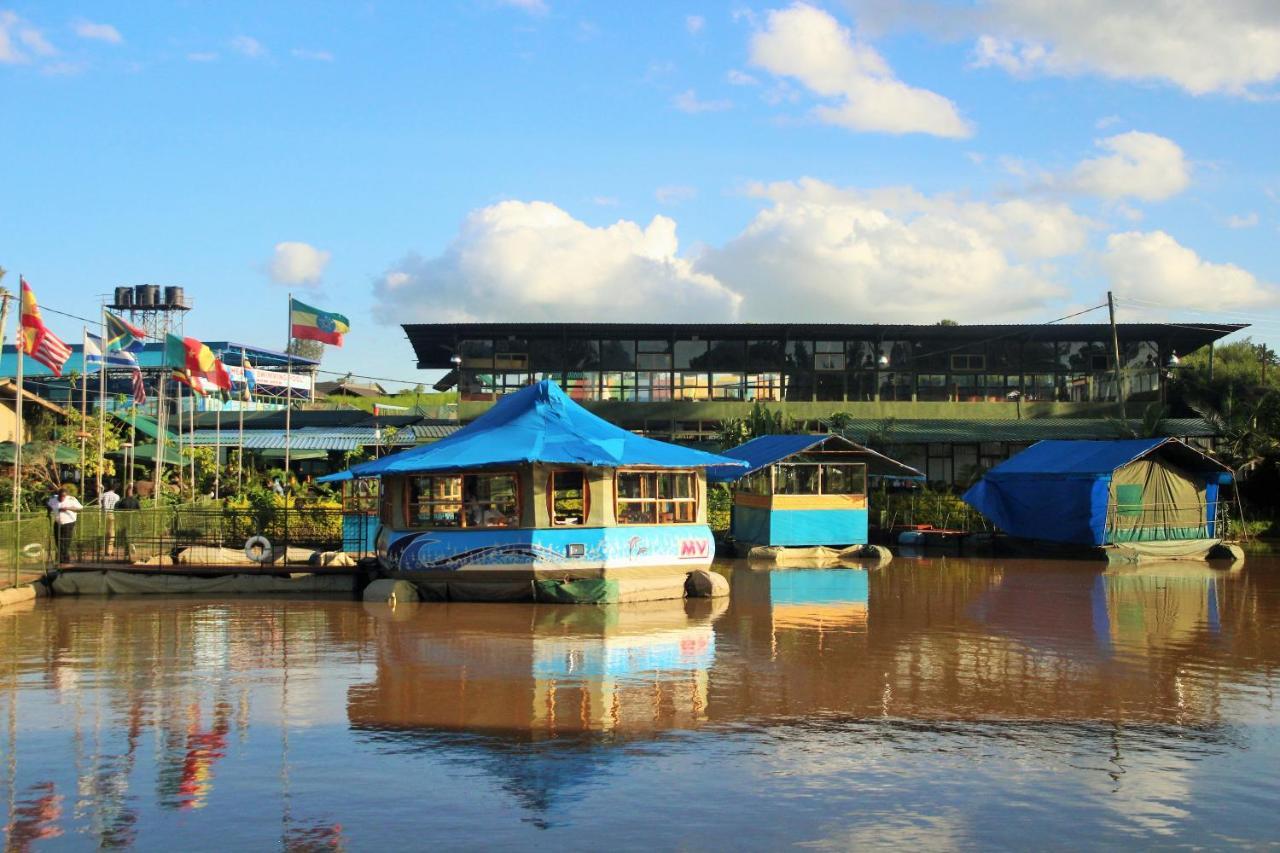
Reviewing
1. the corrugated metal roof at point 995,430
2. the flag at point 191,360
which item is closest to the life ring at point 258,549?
the flag at point 191,360

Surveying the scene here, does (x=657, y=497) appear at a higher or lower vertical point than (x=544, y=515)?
higher

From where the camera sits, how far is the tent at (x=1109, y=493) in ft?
113

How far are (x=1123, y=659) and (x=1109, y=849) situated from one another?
8584mm

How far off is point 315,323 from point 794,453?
52.1ft

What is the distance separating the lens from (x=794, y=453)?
112 ft

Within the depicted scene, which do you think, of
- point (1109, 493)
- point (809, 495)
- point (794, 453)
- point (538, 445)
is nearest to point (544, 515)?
point (538, 445)

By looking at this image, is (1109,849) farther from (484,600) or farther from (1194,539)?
(1194,539)

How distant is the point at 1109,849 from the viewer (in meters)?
8.69

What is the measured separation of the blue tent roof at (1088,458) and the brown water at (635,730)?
45.0ft

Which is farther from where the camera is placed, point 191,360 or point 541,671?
point 191,360

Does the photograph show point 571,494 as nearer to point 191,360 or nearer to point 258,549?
point 258,549

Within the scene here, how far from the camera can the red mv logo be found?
24094mm

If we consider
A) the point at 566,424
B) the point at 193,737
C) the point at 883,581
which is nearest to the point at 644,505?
the point at 566,424

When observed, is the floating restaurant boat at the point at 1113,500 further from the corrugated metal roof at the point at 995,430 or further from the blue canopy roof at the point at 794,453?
the corrugated metal roof at the point at 995,430
